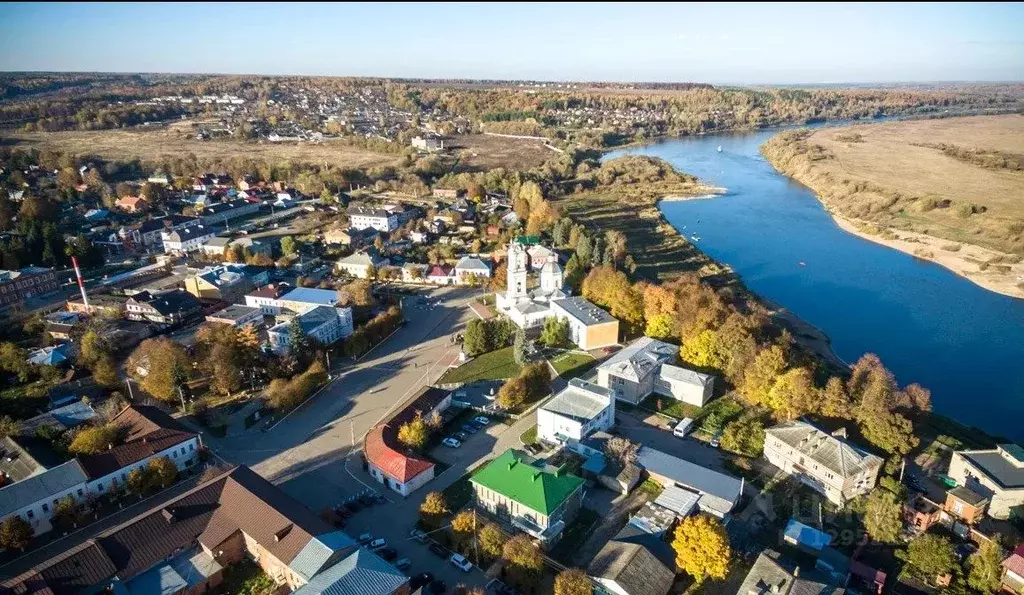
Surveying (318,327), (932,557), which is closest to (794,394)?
(932,557)

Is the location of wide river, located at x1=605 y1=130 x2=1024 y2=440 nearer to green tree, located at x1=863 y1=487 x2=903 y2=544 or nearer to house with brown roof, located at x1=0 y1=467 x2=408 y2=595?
green tree, located at x1=863 y1=487 x2=903 y2=544

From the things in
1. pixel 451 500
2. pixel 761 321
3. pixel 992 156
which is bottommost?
pixel 451 500

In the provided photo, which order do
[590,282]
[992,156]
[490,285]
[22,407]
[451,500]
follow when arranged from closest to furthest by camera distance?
[451,500] → [22,407] → [590,282] → [490,285] → [992,156]

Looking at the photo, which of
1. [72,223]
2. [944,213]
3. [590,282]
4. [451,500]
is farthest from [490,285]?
[944,213]

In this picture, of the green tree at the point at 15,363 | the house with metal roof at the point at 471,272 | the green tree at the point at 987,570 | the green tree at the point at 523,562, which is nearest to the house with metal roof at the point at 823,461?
the green tree at the point at 987,570

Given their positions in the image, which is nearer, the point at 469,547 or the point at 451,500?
the point at 469,547

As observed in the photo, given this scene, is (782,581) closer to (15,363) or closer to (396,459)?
(396,459)

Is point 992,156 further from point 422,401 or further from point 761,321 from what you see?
point 422,401

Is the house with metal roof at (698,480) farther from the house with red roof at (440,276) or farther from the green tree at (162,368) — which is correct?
the house with red roof at (440,276)
